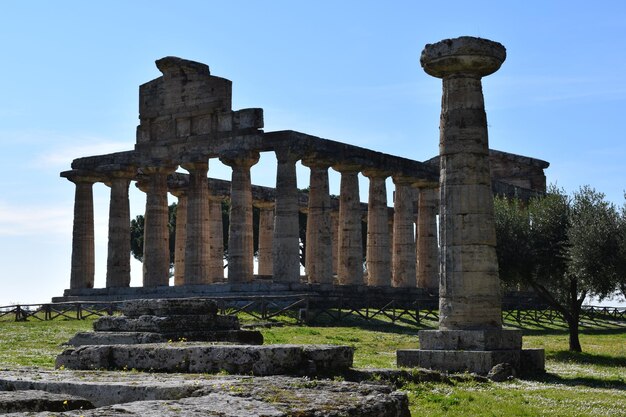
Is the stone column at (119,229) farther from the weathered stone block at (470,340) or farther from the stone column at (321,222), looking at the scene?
the weathered stone block at (470,340)

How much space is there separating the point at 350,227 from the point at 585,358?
23.3 m

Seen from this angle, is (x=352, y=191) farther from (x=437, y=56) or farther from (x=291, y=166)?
(x=437, y=56)

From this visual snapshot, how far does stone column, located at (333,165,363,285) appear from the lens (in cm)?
5181

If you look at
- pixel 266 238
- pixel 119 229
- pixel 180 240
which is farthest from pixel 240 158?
pixel 266 238

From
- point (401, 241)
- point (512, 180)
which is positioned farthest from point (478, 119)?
point (512, 180)

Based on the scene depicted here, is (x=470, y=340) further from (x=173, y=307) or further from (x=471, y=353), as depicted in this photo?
(x=173, y=307)

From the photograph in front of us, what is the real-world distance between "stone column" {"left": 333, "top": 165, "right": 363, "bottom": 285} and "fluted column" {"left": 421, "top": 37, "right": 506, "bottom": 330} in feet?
87.3

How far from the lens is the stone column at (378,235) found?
176ft

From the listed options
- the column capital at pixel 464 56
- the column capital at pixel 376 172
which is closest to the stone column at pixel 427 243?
the column capital at pixel 376 172

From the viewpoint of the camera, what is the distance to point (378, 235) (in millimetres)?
53969

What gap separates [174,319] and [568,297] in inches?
790

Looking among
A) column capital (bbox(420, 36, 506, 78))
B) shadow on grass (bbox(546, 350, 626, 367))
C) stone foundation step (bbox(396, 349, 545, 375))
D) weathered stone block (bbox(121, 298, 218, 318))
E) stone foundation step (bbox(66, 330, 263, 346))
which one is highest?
column capital (bbox(420, 36, 506, 78))

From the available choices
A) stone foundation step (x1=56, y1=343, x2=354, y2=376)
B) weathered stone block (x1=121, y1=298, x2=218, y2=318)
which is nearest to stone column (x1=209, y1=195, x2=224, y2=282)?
weathered stone block (x1=121, y1=298, x2=218, y2=318)

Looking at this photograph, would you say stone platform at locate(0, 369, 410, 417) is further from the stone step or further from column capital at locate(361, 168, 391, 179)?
column capital at locate(361, 168, 391, 179)
